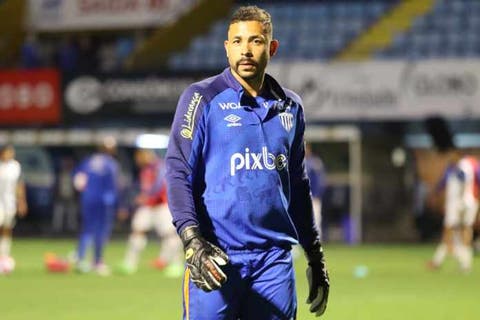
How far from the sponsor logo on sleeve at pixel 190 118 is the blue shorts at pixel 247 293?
2.01 ft

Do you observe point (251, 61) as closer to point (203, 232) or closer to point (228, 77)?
point (228, 77)

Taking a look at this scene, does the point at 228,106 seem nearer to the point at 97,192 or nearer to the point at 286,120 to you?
the point at 286,120

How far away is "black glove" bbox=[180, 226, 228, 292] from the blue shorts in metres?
0.12

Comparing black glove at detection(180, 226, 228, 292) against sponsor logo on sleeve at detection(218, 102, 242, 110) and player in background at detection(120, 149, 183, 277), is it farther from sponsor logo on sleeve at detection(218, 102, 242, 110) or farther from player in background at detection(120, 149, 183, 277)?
player in background at detection(120, 149, 183, 277)

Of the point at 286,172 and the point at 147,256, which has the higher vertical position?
the point at 286,172

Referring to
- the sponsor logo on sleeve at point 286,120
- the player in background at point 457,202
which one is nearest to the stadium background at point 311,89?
the player in background at point 457,202

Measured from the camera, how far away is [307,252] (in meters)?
6.32

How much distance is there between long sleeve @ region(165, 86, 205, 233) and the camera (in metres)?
5.62

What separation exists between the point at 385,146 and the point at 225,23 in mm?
6808

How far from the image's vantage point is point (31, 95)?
32938 mm

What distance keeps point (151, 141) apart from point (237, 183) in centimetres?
2821

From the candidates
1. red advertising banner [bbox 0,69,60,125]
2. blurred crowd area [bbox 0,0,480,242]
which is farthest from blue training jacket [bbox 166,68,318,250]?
red advertising banner [bbox 0,69,60,125]

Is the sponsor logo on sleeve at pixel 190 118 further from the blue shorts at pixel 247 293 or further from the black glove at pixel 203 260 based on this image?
the blue shorts at pixel 247 293

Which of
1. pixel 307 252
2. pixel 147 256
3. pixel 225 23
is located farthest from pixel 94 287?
pixel 225 23
